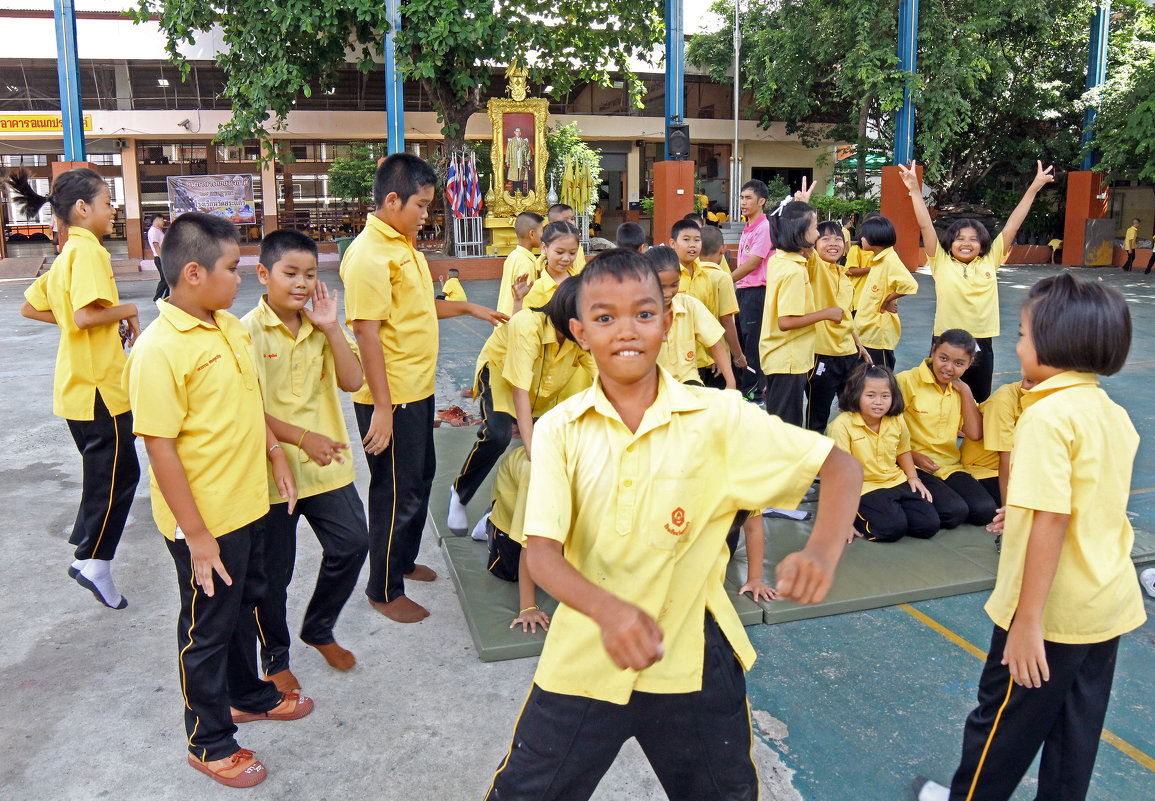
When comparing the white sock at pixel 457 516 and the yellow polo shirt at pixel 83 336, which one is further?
the white sock at pixel 457 516

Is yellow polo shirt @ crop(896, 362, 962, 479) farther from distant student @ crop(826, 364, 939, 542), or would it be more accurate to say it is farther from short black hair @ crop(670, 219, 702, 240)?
short black hair @ crop(670, 219, 702, 240)

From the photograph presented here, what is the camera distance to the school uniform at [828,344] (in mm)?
4910

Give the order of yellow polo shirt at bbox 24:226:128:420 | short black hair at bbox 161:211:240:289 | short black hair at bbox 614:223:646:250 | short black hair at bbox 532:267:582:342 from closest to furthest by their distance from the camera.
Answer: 1. short black hair at bbox 161:211:240:289
2. short black hair at bbox 532:267:582:342
3. yellow polo shirt at bbox 24:226:128:420
4. short black hair at bbox 614:223:646:250

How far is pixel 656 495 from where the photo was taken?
1.58m

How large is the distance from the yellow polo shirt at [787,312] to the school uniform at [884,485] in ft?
1.43

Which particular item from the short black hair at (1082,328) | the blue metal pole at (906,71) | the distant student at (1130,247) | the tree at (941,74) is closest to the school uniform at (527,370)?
the short black hair at (1082,328)

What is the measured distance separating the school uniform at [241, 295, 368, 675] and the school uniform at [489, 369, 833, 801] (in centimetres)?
130

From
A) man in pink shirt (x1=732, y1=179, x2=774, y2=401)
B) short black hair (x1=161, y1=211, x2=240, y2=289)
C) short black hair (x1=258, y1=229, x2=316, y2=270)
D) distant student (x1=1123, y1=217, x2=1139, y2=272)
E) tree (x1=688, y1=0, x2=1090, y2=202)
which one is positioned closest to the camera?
short black hair (x1=161, y1=211, x2=240, y2=289)

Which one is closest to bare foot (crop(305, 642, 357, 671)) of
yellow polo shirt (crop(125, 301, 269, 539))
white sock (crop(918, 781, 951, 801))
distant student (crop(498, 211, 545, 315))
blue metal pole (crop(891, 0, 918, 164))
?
yellow polo shirt (crop(125, 301, 269, 539))

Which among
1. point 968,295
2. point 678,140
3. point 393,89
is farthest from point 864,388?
point 393,89

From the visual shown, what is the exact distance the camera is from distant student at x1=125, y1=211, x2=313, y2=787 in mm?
2195

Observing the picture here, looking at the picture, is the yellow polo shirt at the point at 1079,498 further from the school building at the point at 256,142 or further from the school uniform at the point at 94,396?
the school building at the point at 256,142

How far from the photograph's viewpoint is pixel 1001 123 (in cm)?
2253

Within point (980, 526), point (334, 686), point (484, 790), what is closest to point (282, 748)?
point (334, 686)
